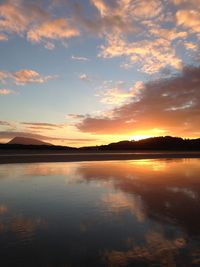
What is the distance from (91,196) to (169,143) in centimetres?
16891

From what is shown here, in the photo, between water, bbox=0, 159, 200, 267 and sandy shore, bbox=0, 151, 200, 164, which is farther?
sandy shore, bbox=0, 151, 200, 164

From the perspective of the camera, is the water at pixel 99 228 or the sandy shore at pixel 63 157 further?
the sandy shore at pixel 63 157

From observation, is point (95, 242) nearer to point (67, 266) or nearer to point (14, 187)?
point (67, 266)

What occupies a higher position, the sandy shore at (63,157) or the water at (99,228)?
the sandy shore at (63,157)

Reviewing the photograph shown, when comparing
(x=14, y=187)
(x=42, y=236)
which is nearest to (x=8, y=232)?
(x=42, y=236)

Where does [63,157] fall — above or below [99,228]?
above

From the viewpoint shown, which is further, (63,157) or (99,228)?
(63,157)

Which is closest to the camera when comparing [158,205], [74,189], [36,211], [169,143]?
[36,211]

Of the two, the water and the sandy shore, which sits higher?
the sandy shore

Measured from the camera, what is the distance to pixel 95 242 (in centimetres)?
648

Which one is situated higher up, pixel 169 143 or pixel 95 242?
pixel 169 143

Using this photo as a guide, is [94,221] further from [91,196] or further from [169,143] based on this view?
[169,143]

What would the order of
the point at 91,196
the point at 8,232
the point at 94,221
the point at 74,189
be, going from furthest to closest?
1. the point at 74,189
2. the point at 91,196
3. the point at 94,221
4. the point at 8,232

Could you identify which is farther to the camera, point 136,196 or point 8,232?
point 136,196
